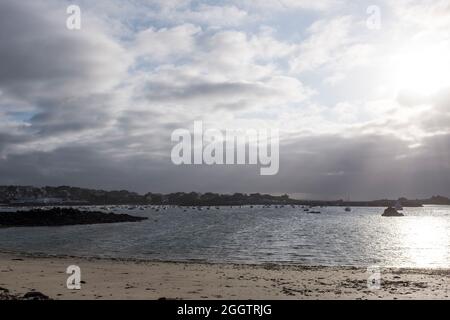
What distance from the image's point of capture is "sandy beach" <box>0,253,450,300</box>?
63.4 feet

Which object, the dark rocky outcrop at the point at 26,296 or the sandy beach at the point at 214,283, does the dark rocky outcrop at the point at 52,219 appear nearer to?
the sandy beach at the point at 214,283

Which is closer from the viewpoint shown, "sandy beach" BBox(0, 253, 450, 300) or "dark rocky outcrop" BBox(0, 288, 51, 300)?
"dark rocky outcrop" BBox(0, 288, 51, 300)

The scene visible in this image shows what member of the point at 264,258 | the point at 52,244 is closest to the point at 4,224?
the point at 52,244

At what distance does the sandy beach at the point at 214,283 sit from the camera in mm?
19312

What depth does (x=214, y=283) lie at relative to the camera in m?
23.1

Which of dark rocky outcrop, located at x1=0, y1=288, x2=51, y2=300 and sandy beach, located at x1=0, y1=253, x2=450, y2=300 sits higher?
dark rocky outcrop, located at x1=0, y1=288, x2=51, y2=300

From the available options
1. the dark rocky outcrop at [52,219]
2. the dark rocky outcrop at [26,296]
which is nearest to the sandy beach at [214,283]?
the dark rocky outcrop at [26,296]

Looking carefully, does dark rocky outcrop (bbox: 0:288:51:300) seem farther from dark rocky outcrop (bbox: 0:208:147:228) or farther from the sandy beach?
dark rocky outcrop (bbox: 0:208:147:228)

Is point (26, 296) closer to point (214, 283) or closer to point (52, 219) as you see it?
point (214, 283)

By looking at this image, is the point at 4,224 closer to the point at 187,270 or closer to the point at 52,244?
the point at 52,244

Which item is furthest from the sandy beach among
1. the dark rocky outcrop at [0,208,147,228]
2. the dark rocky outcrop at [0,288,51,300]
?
the dark rocky outcrop at [0,208,147,228]

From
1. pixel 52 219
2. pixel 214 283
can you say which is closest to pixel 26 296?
pixel 214 283
